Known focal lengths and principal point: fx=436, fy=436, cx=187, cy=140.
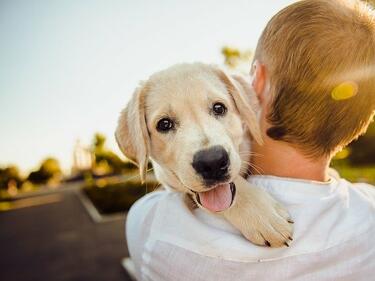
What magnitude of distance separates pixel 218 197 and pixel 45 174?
75251 millimetres

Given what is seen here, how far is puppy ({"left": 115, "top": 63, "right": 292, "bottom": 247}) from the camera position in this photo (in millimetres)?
2232

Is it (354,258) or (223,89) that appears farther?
(223,89)

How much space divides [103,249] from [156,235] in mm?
9698

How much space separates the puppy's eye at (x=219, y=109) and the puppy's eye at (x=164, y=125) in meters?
0.31

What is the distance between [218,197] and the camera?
2.42 m

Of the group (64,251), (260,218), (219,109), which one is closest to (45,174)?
(64,251)

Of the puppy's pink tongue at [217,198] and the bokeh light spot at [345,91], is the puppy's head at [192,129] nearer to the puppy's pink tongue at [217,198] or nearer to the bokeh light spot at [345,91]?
the puppy's pink tongue at [217,198]

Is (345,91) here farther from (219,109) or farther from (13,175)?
(13,175)

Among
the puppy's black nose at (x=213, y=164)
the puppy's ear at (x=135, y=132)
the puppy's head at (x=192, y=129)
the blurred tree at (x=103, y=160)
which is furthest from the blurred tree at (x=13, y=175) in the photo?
the puppy's black nose at (x=213, y=164)

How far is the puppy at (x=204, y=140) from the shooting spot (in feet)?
7.32

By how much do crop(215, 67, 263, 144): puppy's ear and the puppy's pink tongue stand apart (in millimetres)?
372

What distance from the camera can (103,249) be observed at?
448 inches

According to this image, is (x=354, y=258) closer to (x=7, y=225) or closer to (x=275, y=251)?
(x=275, y=251)

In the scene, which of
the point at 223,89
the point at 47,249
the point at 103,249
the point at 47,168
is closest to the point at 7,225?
the point at 47,249
